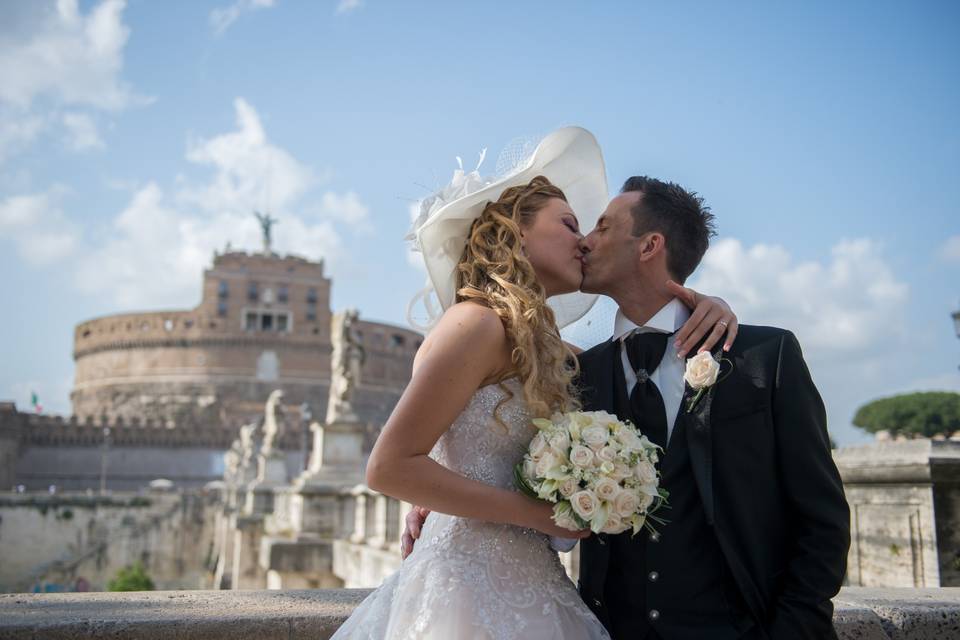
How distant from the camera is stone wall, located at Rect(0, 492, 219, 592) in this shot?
31.4 m

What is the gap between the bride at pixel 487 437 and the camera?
76.0 inches

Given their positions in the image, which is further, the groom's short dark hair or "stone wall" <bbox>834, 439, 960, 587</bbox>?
"stone wall" <bbox>834, 439, 960, 587</bbox>

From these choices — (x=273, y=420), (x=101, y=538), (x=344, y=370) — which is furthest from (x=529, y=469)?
(x=101, y=538)

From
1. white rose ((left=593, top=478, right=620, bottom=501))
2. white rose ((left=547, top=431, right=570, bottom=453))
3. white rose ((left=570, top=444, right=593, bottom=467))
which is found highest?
white rose ((left=547, top=431, right=570, bottom=453))

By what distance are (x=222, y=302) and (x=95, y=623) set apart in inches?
2452

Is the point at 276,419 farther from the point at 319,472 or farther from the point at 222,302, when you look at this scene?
the point at 222,302

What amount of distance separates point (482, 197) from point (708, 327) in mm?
728

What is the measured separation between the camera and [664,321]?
2.27 meters

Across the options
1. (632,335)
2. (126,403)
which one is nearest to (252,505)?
(632,335)

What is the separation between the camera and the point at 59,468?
159ft

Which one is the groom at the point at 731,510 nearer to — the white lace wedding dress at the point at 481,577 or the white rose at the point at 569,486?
the white lace wedding dress at the point at 481,577

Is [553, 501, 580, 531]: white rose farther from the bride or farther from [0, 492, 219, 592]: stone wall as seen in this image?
[0, 492, 219, 592]: stone wall

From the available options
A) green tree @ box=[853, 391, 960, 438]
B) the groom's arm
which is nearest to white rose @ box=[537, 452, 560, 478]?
the groom's arm

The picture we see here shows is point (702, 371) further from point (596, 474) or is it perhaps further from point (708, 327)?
point (596, 474)
